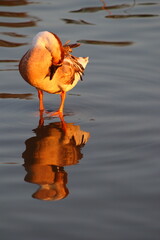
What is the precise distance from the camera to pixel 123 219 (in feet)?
19.0

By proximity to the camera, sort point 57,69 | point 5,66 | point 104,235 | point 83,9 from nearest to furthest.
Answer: point 104,235 < point 57,69 < point 5,66 < point 83,9

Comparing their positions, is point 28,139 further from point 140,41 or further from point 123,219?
point 140,41

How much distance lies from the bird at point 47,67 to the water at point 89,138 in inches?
13.0

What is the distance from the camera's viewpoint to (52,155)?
7.37 metres

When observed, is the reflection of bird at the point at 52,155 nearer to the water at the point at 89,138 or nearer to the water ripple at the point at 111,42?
the water at the point at 89,138

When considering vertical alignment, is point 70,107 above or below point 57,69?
below

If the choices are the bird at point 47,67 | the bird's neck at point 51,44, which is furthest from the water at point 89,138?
the bird's neck at point 51,44

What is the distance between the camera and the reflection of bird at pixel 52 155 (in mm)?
6496

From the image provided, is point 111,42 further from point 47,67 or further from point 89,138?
point 89,138

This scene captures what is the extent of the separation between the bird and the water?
33cm

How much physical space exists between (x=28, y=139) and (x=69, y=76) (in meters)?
1.74

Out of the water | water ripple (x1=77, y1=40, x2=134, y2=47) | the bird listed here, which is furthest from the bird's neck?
water ripple (x1=77, y1=40, x2=134, y2=47)

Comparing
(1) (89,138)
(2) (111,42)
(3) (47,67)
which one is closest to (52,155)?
(1) (89,138)

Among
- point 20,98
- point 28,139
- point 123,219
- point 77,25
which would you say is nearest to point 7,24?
point 77,25
